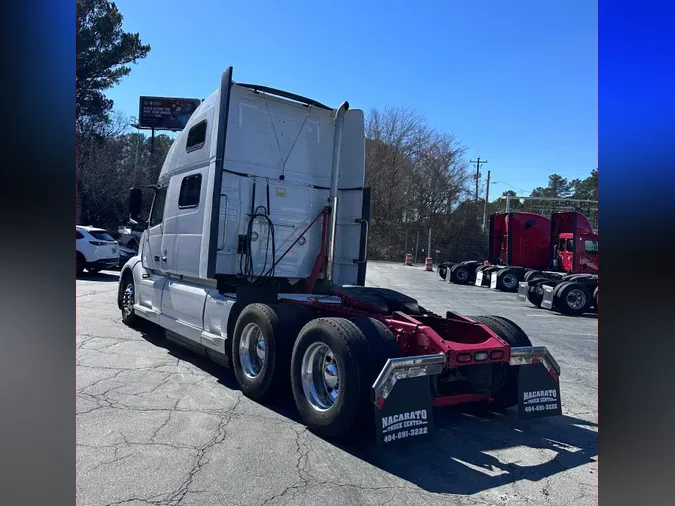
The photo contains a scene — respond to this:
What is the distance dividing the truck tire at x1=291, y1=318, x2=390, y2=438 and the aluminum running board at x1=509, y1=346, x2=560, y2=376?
3.70 ft

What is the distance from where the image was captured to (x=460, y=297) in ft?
60.0

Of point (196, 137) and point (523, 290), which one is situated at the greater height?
point (196, 137)

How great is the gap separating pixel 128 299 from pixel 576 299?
499 inches

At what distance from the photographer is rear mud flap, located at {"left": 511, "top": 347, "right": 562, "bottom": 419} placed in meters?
4.50

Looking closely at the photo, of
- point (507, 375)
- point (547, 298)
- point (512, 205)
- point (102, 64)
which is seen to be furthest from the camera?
point (512, 205)

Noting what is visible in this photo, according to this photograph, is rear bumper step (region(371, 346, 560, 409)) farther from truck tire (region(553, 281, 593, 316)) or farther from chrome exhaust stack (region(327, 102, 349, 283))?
truck tire (region(553, 281, 593, 316))

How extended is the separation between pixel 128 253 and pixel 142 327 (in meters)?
13.5

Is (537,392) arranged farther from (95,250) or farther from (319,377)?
(95,250)

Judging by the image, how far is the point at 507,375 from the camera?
16.3 ft

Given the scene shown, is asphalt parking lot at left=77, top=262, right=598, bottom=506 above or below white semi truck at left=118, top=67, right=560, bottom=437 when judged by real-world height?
below

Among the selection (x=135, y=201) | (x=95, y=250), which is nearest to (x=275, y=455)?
(x=135, y=201)

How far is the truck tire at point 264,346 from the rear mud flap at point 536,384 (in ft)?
7.36

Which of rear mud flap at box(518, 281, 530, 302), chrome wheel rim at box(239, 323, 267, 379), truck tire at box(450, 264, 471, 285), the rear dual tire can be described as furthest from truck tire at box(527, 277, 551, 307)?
the rear dual tire
